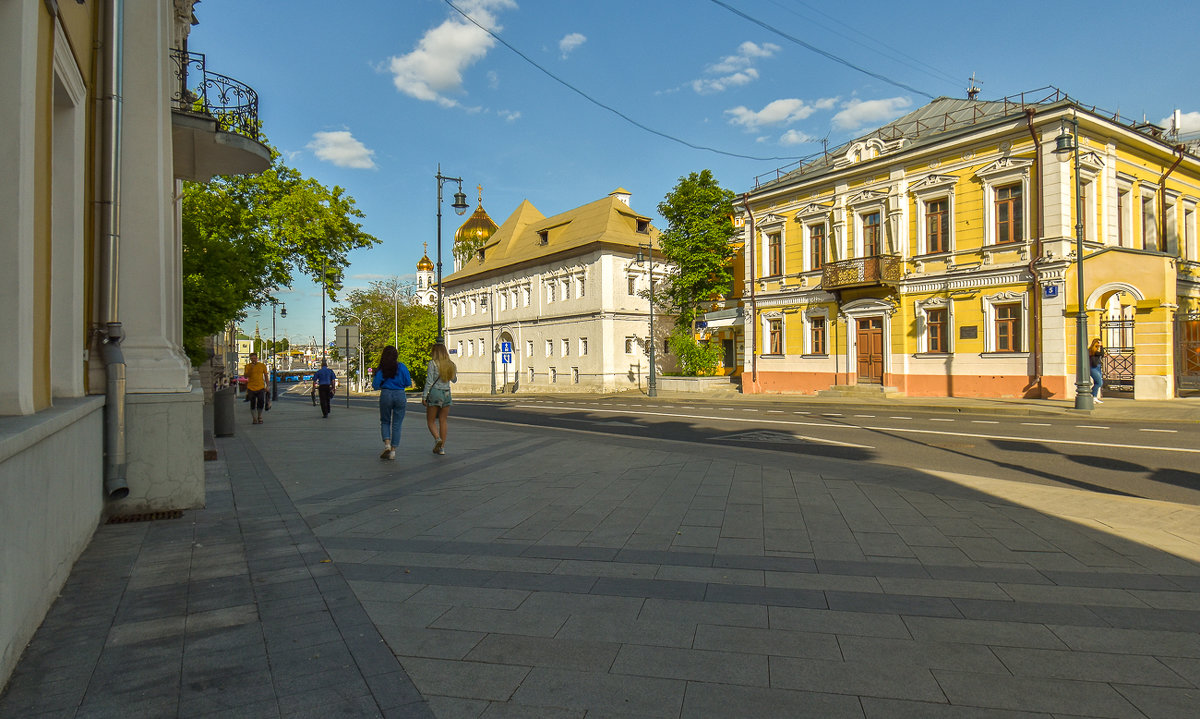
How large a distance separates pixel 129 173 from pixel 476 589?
18.4 ft

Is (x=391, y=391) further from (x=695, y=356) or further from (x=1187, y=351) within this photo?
(x=695, y=356)

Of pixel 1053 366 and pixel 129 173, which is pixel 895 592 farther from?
pixel 1053 366

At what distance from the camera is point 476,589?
4336 mm

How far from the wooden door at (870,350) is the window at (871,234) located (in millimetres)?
2776

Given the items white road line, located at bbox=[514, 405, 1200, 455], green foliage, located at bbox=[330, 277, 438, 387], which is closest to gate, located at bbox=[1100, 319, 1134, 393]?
white road line, located at bbox=[514, 405, 1200, 455]

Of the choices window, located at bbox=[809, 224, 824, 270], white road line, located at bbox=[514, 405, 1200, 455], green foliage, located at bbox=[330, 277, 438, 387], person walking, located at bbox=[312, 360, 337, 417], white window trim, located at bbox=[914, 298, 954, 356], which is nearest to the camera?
white road line, located at bbox=[514, 405, 1200, 455]

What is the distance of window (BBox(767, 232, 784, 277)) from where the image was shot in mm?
33781

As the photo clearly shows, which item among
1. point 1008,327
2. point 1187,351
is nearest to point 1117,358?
point 1187,351

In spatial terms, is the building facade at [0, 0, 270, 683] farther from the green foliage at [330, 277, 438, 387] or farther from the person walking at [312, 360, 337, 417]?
the green foliage at [330, 277, 438, 387]

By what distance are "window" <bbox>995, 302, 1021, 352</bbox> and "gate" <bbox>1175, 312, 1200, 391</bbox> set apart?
4267 millimetres

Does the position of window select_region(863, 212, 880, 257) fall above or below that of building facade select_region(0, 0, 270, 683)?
above

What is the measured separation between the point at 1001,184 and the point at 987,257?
2573 millimetres

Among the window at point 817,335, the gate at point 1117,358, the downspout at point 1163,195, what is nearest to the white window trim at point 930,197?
the window at point 817,335

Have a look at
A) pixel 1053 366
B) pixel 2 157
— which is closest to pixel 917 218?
pixel 1053 366
